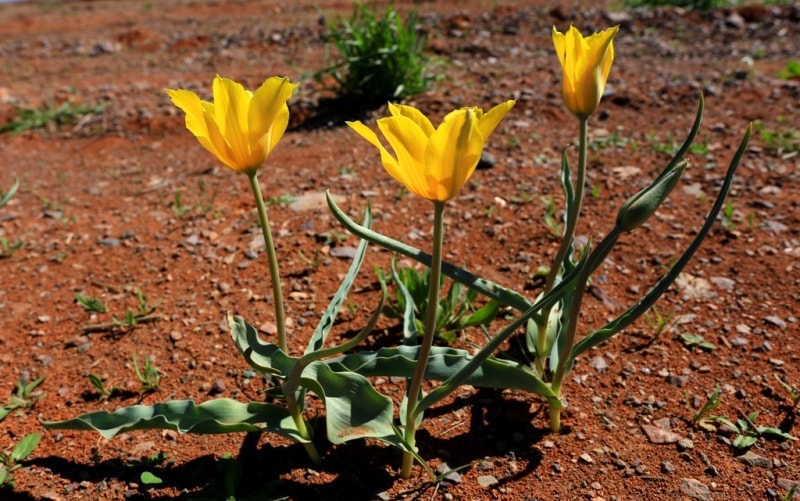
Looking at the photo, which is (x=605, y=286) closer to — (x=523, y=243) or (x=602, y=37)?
(x=523, y=243)

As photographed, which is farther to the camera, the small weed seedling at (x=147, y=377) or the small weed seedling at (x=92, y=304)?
the small weed seedling at (x=92, y=304)

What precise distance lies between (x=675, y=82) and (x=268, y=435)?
11.6 ft

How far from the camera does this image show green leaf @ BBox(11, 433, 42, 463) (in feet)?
5.70

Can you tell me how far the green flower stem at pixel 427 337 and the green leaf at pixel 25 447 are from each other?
997 millimetres

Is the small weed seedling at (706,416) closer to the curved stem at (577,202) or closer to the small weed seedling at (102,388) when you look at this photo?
the curved stem at (577,202)

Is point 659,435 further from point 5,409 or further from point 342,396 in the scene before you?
point 5,409

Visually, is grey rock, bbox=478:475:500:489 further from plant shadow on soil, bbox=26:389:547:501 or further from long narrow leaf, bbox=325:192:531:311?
long narrow leaf, bbox=325:192:531:311

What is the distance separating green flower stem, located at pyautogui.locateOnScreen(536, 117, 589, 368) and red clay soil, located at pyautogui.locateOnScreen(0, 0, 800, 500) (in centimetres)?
20

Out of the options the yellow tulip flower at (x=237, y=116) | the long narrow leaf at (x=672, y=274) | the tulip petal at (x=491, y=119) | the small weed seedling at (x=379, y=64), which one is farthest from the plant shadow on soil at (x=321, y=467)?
the small weed seedling at (x=379, y=64)

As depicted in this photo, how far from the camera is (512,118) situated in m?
3.81

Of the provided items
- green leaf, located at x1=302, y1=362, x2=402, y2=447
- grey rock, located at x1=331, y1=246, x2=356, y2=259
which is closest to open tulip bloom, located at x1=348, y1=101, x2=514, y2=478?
green leaf, located at x1=302, y1=362, x2=402, y2=447

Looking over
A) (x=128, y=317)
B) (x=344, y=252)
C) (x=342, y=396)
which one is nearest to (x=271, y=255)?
(x=342, y=396)

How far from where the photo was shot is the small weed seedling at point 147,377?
1.98 meters

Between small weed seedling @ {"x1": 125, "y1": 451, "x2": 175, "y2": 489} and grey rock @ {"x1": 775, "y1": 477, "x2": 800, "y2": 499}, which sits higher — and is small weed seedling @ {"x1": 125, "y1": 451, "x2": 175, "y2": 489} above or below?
below
